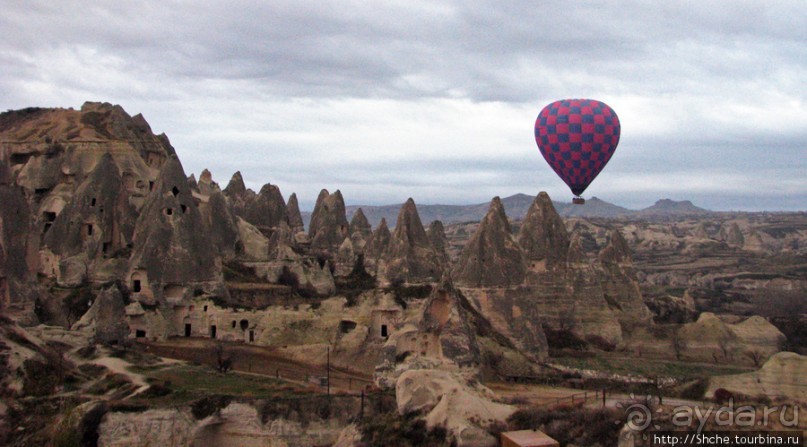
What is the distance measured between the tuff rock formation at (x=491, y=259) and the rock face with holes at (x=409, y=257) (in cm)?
231

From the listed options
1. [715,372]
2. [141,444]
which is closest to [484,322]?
[715,372]

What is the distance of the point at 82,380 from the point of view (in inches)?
1020

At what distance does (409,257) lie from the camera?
38.2 m

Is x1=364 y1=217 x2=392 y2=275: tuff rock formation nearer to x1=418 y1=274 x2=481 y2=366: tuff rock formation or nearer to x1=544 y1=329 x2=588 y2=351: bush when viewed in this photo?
x1=544 y1=329 x2=588 y2=351: bush

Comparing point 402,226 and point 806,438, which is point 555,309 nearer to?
point 402,226

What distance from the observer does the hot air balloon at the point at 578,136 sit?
40906 millimetres

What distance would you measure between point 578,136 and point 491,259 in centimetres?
984

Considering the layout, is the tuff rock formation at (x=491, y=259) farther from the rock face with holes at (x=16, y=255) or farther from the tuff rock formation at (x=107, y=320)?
the rock face with holes at (x=16, y=255)

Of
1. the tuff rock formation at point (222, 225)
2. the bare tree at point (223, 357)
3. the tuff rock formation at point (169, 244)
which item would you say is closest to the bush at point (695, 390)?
the bare tree at point (223, 357)

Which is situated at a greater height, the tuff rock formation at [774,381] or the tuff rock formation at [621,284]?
the tuff rock formation at [621,284]

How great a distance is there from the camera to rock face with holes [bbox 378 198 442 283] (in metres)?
37.5

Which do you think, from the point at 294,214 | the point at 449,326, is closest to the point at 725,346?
the point at 449,326

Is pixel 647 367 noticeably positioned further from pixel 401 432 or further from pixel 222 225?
pixel 222 225

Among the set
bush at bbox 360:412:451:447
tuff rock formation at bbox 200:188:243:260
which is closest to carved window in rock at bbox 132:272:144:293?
tuff rock formation at bbox 200:188:243:260
